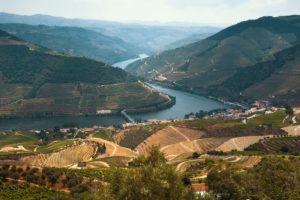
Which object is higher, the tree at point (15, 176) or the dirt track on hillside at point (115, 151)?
the tree at point (15, 176)

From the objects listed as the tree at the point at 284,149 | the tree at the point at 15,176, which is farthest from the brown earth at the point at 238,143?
the tree at the point at 15,176

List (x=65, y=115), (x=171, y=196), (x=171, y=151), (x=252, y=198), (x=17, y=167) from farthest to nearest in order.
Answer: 1. (x=65, y=115)
2. (x=171, y=151)
3. (x=17, y=167)
4. (x=252, y=198)
5. (x=171, y=196)

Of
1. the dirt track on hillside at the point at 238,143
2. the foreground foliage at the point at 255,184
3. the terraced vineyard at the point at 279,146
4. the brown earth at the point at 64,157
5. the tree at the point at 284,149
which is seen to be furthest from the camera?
the dirt track on hillside at the point at 238,143

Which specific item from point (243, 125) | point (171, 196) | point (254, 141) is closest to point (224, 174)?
point (171, 196)

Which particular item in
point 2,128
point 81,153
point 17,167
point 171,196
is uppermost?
point 171,196

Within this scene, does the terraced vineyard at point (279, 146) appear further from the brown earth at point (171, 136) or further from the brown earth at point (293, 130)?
the brown earth at point (171, 136)

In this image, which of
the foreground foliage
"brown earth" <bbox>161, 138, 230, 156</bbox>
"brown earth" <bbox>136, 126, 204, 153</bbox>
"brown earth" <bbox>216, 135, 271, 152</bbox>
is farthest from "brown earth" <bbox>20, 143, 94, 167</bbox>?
the foreground foliage

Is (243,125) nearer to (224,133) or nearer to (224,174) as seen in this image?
(224,133)

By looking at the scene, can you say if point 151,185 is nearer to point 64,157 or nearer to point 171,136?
point 64,157

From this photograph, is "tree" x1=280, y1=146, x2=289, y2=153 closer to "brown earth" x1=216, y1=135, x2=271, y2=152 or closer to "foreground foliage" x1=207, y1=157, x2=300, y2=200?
"brown earth" x1=216, y1=135, x2=271, y2=152
